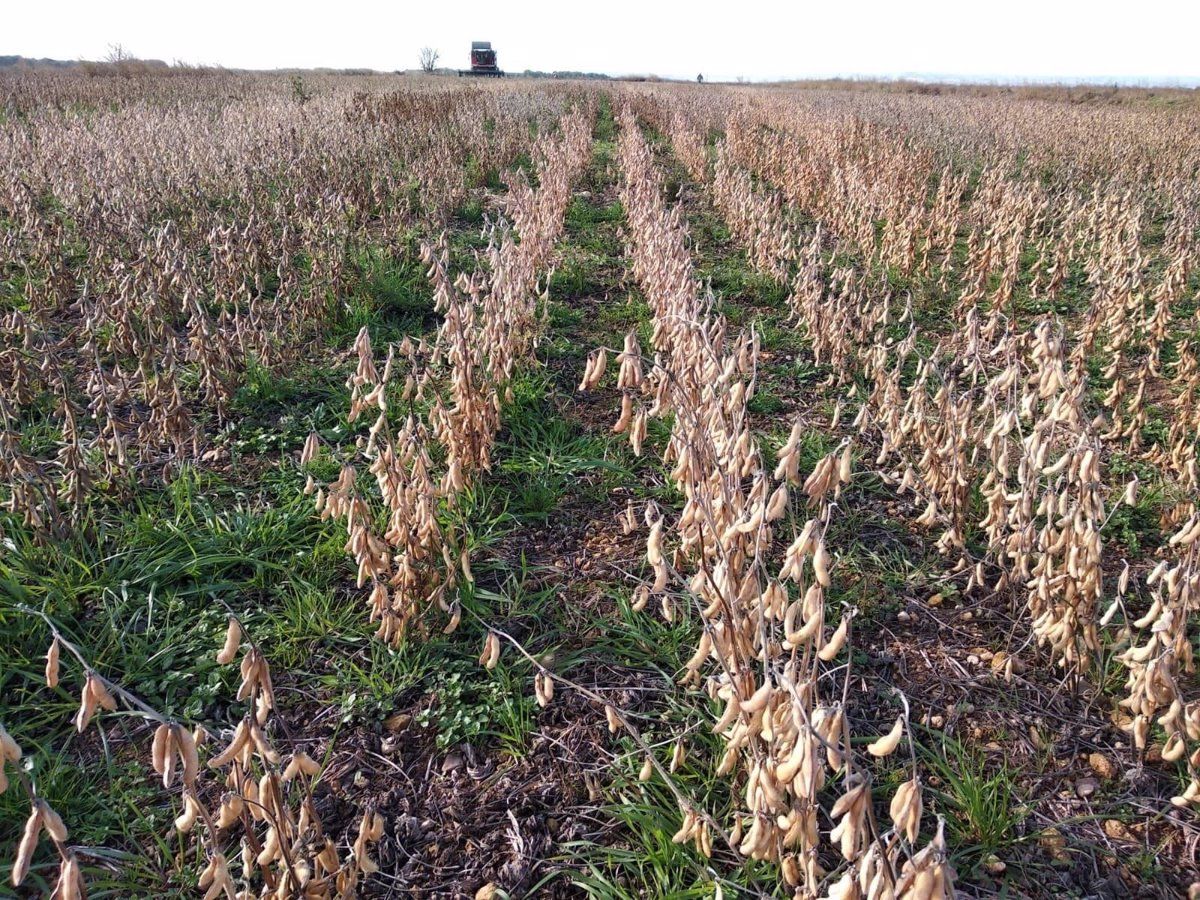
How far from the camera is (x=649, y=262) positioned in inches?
224

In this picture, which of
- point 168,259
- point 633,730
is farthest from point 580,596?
point 168,259

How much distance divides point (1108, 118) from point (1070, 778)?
2026 cm

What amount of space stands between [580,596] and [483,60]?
4988 cm

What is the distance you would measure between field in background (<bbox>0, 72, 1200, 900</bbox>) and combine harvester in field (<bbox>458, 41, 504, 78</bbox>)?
4454 centimetres

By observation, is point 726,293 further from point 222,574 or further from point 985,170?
point 985,170

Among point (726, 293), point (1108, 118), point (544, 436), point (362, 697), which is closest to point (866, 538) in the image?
point (544, 436)

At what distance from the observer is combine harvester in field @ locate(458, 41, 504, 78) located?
4547cm

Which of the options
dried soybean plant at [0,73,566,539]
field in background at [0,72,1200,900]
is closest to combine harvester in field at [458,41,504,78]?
dried soybean plant at [0,73,566,539]

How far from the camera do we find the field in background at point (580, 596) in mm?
1935

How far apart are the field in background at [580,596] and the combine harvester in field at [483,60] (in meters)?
44.5

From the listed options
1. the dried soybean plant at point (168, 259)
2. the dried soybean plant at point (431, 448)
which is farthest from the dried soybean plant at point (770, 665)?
the dried soybean plant at point (168, 259)

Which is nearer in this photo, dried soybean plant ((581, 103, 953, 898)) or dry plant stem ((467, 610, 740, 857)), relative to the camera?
dried soybean plant ((581, 103, 953, 898))

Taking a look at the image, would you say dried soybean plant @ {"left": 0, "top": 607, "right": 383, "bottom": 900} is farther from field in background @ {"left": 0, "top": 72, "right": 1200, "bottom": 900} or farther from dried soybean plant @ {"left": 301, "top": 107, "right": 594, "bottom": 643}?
dried soybean plant @ {"left": 301, "top": 107, "right": 594, "bottom": 643}

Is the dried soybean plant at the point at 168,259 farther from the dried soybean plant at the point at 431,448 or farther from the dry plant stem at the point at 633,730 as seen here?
the dry plant stem at the point at 633,730
